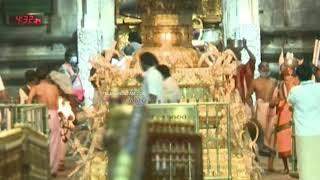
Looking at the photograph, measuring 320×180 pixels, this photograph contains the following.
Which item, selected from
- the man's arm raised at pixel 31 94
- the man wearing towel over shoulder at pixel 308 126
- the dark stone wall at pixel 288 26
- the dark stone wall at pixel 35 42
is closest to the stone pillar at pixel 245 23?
the dark stone wall at pixel 288 26

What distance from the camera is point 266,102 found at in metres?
13.7

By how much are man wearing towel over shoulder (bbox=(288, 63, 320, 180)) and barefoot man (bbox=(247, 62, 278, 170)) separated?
4541 millimetres

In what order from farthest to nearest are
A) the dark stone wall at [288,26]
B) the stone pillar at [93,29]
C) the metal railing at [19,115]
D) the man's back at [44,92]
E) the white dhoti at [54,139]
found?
the dark stone wall at [288,26]
the stone pillar at [93,29]
the white dhoti at [54,139]
the man's back at [44,92]
the metal railing at [19,115]

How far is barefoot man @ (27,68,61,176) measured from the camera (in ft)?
40.7

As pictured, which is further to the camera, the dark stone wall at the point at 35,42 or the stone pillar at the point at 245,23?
the dark stone wall at the point at 35,42

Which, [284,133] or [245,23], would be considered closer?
[284,133]

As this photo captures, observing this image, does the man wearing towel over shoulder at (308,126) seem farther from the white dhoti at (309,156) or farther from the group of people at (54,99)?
the group of people at (54,99)

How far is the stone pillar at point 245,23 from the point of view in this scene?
1897cm

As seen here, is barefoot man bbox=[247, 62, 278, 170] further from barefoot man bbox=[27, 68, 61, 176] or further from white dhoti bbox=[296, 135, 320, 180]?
white dhoti bbox=[296, 135, 320, 180]

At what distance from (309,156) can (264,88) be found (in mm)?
4882

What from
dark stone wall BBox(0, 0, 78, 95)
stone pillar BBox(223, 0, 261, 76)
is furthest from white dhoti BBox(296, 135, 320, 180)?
dark stone wall BBox(0, 0, 78, 95)

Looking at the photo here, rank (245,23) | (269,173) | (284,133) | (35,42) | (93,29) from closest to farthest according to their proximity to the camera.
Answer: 1. (269,173)
2. (284,133)
3. (93,29)
4. (245,23)
5. (35,42)

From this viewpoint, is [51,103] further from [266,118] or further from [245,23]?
[245,23]

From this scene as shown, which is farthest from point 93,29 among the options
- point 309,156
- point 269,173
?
point 309,156
